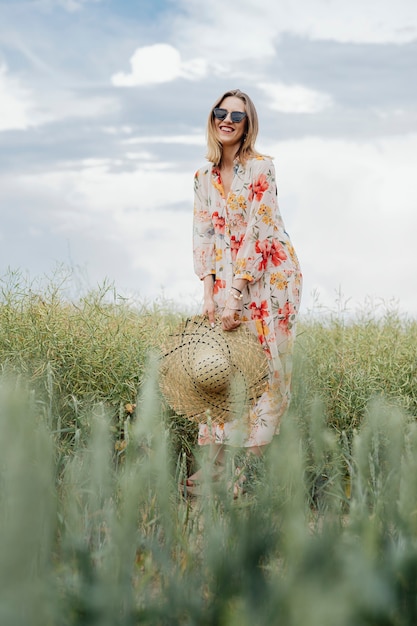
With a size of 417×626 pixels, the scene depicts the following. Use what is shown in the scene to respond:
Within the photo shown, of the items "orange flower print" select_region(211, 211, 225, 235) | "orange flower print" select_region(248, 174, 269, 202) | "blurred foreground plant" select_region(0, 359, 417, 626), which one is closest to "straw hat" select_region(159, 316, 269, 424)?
"orange flower print" select_region(211, 211, 225, 235)

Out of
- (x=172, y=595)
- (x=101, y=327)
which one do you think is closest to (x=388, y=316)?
(x=101, y=327)

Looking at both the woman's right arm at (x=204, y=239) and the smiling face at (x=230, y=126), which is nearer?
the smiling face at (x=230, y=126)

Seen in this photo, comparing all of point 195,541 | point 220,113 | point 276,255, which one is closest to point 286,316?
point 276,255

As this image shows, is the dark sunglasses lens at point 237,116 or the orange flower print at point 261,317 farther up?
the dark sunglasses lens at point 237,116

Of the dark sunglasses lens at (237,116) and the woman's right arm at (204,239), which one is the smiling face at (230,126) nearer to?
the dark sunglasses lens at (237,116)

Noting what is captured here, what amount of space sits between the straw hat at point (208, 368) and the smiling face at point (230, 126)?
2.88ft

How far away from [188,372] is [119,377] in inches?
30.8

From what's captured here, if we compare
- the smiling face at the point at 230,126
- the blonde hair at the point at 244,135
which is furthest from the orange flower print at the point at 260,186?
the smiling face at the point at 230,126

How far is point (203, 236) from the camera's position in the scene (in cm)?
400

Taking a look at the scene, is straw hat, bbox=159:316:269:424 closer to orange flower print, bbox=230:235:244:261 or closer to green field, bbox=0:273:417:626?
orange flower print, bbox=230:235:244:261

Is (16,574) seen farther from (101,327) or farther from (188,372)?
(101,327)

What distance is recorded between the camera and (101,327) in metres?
4.84

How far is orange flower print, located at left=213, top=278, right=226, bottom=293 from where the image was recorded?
392 centimetres

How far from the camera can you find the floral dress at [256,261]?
12.3 feet
